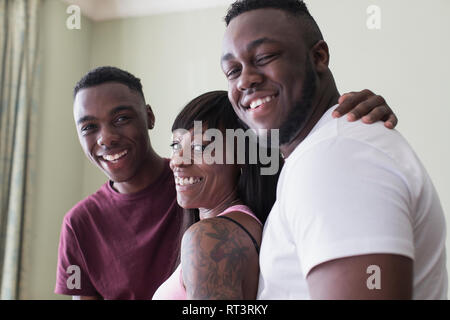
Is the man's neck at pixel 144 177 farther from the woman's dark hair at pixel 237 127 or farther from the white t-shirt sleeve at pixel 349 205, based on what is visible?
the white t-shirt sleeve at pixel 349 205

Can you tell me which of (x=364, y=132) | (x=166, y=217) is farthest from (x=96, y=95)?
(x=364, y=132)

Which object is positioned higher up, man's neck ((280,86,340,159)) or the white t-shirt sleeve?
man's neck ((280,86,340,159))

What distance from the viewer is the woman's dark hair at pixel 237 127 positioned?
3.89ft

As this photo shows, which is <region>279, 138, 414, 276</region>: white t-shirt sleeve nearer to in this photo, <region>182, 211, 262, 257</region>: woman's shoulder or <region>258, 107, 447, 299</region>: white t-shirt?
<region>258, 107, 447, 299</region>: white t-shirt

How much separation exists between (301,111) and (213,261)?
36cm

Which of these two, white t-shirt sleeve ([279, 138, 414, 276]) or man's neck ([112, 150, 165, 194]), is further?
man's neck ([112, 150, 165, 194])

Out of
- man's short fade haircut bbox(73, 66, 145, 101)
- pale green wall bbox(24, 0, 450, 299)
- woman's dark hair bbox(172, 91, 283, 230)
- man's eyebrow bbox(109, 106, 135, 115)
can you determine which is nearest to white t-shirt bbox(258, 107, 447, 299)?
woman's dark hair bbox(172, 91, 283, 230)

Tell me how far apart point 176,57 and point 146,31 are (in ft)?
1.25

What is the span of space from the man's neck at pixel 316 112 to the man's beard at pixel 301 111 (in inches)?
0.4

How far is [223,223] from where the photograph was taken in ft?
3.13

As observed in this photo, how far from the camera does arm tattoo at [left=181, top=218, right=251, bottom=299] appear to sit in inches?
33.3

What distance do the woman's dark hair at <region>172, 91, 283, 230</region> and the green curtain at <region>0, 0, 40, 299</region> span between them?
87.3 inches

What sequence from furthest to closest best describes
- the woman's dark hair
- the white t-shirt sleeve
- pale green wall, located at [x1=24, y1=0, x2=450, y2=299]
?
pale green wall, located at [x1=24, y1=0, x2=450, y2=299]
the woman's dark hair
the white t-shirt sleeve

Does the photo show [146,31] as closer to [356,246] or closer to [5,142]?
[5,142]
